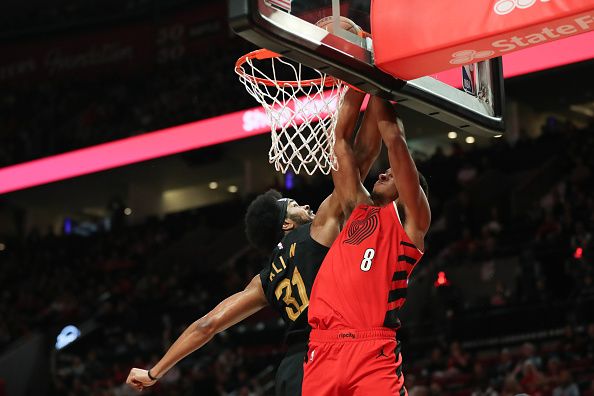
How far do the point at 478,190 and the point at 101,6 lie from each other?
10205 mm

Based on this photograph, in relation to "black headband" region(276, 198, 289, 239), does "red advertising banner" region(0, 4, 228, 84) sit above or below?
below

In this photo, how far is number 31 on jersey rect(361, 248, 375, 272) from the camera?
3.96 metres

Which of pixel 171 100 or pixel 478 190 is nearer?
pixel 478 190

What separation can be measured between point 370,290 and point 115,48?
57.1 ft

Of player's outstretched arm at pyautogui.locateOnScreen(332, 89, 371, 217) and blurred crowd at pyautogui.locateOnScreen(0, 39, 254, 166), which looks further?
blurred crowd at pyautogui.locateOnScreen(0, 39, 254, 166)

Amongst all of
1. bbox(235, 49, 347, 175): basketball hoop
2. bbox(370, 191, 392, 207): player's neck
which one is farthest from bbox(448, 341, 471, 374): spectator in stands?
bbox(370, 191, 392, 207): player's neck

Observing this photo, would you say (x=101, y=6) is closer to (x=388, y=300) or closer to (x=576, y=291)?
(x=576, y=291)

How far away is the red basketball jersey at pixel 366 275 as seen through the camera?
3.94 m

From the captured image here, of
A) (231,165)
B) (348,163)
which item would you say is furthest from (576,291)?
(231,165)

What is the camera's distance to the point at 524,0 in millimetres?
3658

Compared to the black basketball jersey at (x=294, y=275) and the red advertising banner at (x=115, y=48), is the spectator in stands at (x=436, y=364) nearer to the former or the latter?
the black basketball jersey at (x=294, y=275)

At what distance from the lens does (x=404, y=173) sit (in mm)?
3922

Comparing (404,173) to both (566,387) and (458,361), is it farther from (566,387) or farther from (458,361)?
(458,361)

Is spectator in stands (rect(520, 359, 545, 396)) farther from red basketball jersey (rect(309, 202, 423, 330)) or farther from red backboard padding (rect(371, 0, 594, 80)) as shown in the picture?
red backboard padding (rect(371, 0, 594, 80))
